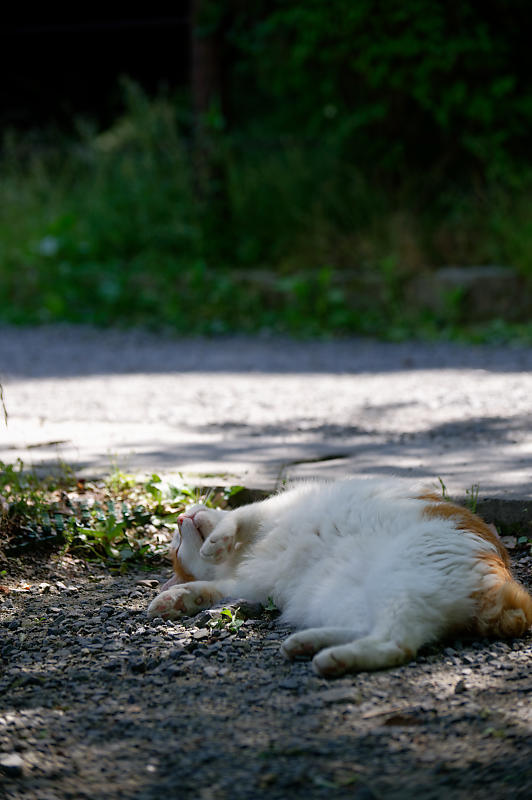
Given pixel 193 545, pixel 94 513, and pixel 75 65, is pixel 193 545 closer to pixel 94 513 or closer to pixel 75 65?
pixel 94 513

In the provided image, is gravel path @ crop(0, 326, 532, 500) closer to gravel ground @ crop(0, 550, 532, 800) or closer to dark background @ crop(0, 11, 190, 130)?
gravel ground @ crop(0, 550, 532, 800)

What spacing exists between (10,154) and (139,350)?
15.3ft

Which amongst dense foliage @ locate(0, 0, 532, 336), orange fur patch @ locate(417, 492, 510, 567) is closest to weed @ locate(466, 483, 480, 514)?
orange fur patch @ locate(417, 492, 510, 567)

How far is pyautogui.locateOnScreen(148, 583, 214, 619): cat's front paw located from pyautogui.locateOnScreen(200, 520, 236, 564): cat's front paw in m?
0.12

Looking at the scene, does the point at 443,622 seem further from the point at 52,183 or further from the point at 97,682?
the point at 52,183

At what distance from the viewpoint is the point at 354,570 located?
2.51m

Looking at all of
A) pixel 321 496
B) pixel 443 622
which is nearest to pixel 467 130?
pixel 321 496

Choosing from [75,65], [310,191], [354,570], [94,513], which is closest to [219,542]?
[354,570]

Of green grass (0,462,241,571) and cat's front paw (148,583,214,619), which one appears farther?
green grass (0,462,241,571)

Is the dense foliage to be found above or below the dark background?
below

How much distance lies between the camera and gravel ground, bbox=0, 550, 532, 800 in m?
1.76

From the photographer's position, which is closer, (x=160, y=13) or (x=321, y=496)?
(x=321, y=496)

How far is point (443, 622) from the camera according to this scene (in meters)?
2.29

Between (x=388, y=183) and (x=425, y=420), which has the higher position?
(x=388, y=183)
